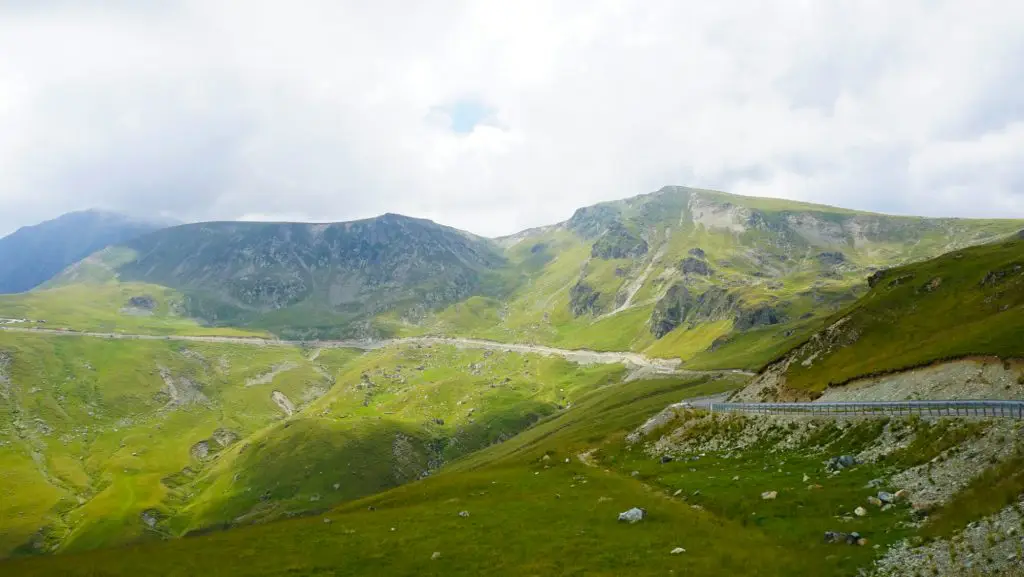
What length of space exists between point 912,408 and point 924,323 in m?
50.8

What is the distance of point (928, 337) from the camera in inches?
3022

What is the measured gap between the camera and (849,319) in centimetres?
9344

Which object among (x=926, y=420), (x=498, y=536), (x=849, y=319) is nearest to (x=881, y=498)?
(x=926, y=420)

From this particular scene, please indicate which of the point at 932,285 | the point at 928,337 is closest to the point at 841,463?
the point at 928,337

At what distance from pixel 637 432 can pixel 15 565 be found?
71.1 metres

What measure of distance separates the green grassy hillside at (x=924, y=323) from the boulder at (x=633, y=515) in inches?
1644

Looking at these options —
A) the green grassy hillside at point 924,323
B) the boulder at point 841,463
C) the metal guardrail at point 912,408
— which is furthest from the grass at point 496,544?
the green grassy hillside at point 924,323

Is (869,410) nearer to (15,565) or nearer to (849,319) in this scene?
(849,319)

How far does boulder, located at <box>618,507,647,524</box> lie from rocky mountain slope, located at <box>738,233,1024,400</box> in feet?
110

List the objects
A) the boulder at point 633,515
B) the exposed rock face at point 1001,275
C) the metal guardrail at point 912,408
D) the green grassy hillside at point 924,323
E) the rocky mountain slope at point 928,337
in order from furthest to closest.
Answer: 1. the exposed rock face at point 1001,275
2. the green grassy hillside at point 924,323
3. the rocky mountain slope at point 928,337
4. the boulder at point 633,515
5. the metal guardrail at point 912,408

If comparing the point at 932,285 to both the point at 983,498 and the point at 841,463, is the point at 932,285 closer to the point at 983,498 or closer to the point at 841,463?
the point at 841,463

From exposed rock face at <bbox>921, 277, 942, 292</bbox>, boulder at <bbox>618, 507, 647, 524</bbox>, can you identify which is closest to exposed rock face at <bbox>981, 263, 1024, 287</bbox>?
exposed rock face at <bbox>921, 277, 942, 292</bbox>

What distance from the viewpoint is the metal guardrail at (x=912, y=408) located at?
36.2 metres

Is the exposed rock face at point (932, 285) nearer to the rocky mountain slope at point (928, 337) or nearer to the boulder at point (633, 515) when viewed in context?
the rocky mountain slope at point (928, 337)
